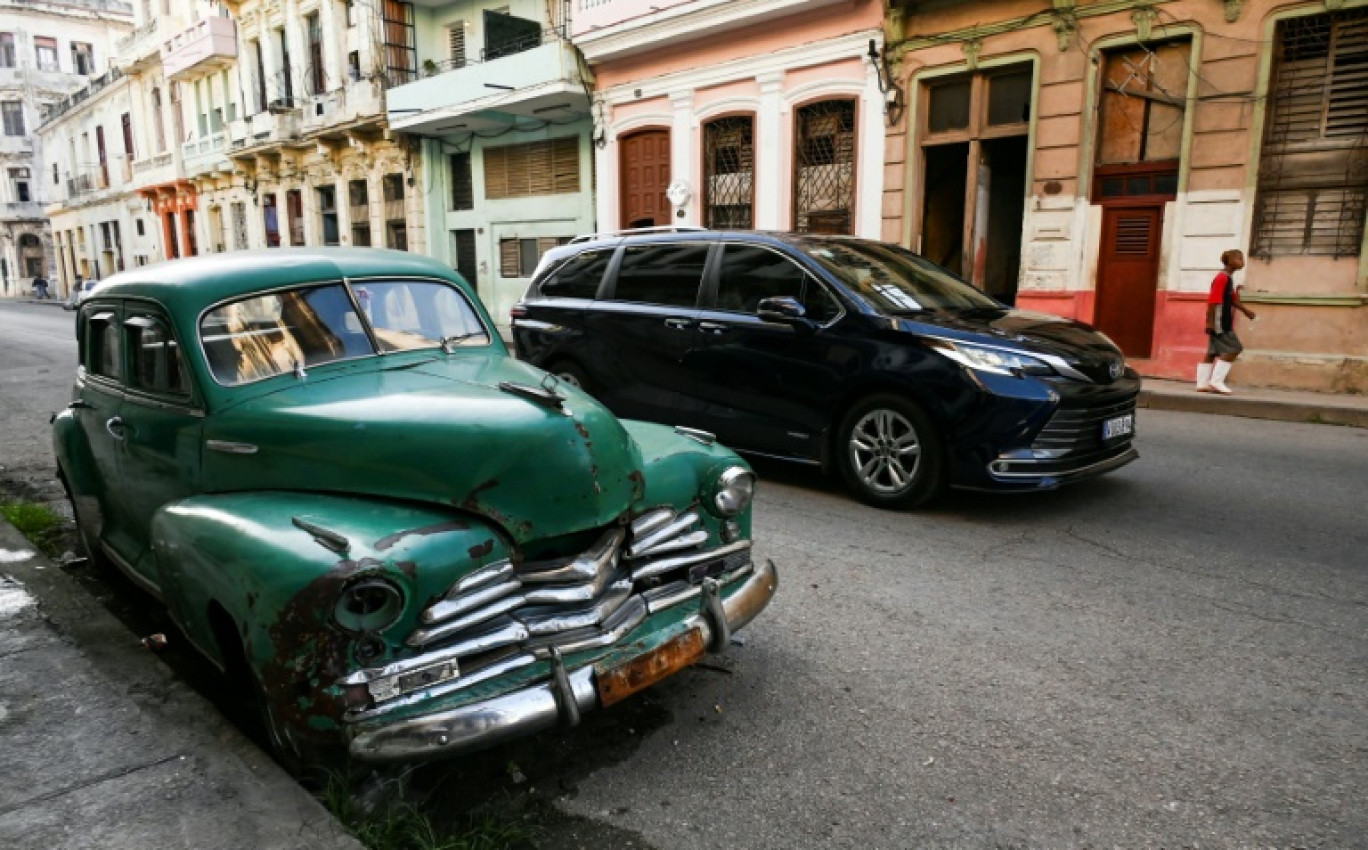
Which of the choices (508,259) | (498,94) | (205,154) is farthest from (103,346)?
(205,154)

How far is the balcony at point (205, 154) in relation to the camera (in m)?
33.5

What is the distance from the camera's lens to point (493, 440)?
279 cm

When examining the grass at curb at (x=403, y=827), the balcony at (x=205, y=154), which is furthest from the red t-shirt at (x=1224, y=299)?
the balcony at (x=205, y=154)

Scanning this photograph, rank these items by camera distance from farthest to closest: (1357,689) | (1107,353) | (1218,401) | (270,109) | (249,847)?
(270,109) < (1218,401) < (1107,353) < (1357,689) < (249,847)

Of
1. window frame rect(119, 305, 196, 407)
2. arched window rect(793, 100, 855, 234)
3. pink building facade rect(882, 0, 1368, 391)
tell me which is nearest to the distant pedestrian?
pink building facade rect(882, 0, 1368, 391)

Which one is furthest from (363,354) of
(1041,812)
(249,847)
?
(1041,812)

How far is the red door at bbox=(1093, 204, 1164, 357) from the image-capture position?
12.0 m

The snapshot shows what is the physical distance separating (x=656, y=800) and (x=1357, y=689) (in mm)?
2734

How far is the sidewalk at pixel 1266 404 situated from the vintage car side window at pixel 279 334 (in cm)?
898

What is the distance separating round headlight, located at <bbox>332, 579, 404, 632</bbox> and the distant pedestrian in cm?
1081

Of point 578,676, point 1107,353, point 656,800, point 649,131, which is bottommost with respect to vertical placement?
point 656,800

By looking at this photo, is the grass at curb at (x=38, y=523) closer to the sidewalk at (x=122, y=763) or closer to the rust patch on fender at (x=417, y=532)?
the sidewalk at (x=122, y=763)

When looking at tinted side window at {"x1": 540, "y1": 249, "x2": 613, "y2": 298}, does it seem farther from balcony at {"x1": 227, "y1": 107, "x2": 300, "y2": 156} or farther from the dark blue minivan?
balcony at {"x1": 227, "y1": 107, "x2": 300, "y2": 156}

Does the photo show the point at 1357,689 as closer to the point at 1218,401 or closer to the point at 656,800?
the point at 656,800
